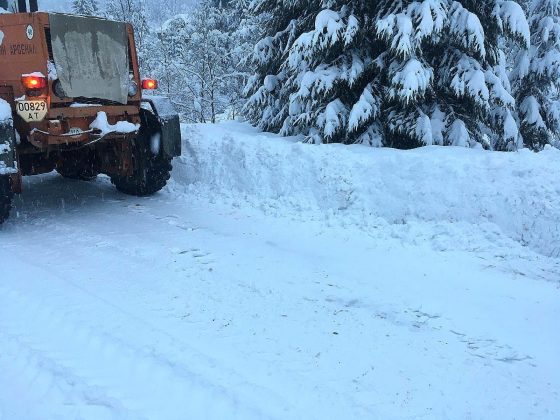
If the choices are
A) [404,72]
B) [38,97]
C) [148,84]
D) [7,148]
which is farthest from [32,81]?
[404,72]

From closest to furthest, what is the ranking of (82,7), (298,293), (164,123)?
1. (298,293)
2. (164,123)
3. (82,7)

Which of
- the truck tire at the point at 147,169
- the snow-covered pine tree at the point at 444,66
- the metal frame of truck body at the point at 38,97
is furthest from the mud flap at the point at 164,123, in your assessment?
the snow-covered pine tree at the point at 444,66

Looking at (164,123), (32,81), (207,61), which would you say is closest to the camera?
(32,81)

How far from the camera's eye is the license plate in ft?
19.5

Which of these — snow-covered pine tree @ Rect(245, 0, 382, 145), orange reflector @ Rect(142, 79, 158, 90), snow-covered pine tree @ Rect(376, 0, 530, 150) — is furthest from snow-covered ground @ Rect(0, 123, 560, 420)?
orange reflector @ Rect(142, 79, 158, 90)

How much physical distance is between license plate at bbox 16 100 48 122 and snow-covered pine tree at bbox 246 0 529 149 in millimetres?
4063

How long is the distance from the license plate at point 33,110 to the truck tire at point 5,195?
78 centimetres

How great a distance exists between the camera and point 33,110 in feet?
19.6

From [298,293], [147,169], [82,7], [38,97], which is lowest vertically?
[298,293]

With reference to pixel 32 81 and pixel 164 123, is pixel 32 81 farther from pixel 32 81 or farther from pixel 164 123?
pixel 164 123

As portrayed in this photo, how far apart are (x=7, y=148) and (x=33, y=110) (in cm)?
54

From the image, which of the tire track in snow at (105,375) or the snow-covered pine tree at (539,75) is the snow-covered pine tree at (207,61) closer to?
the snow-covered pine tree at (539,75)

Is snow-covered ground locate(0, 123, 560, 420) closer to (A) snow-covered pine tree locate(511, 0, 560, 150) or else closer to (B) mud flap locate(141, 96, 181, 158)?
(B) mud flap locate(141, 96, 181, 158)

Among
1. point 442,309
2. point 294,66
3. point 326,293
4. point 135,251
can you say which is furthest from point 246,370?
point 294,66
